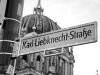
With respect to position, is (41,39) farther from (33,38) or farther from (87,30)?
(87,30)

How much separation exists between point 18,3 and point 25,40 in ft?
4.83

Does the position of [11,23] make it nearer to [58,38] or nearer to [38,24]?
[58,38]

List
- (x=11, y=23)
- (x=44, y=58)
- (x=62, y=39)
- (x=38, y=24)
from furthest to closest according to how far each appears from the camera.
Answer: (x=38, y=24), (x=44, y=58), (x=11, y=23), (x=62, y=39)

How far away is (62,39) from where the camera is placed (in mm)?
6402

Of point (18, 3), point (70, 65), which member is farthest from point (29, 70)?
point (18, 3)

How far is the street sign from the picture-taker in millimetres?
5965

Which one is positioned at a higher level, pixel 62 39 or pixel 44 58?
pixel 44 58

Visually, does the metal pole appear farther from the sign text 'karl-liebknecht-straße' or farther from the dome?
the dome

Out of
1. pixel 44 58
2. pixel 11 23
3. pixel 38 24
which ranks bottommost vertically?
pixel 11 23

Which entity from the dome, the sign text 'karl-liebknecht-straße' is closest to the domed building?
the dome

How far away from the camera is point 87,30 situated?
6.06m

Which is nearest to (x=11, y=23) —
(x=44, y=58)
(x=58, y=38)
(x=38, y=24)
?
(x=58, y=38)

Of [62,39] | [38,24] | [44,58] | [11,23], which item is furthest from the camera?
[38,24]

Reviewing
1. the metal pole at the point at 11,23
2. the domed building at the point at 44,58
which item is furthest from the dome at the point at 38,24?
the metal pole at the point at 11,23
